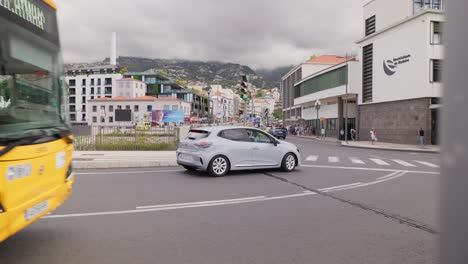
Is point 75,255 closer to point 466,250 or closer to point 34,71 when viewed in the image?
point 34,71

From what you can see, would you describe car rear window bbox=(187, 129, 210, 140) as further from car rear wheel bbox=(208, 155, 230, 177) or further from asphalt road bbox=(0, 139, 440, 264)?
asphalt road bbox=(0, 139, 440, 264)

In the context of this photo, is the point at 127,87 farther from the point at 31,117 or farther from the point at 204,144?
the point at 31,117

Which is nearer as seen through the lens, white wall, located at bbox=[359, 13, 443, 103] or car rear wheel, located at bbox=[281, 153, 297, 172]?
car rear wheel, located at bbox=[281, 153, 297, 172]

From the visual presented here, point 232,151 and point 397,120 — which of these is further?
point 397,120

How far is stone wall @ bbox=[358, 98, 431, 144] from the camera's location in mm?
31595

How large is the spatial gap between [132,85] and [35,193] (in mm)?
100407

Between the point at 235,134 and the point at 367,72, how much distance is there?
116 ft

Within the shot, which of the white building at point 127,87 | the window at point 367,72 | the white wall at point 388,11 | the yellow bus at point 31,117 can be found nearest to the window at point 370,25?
the white wall at point 388,11

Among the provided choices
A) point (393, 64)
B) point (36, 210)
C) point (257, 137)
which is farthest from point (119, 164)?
point (393, 64)

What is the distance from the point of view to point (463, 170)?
1181 mm

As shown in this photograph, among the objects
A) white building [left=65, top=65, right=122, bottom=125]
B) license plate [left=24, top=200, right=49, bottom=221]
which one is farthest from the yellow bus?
white building [left=65, top=65, right=122, bottom=125]

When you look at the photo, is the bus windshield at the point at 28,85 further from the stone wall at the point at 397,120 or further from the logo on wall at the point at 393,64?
the logo on wall at the point at 393,64

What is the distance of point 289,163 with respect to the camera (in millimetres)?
11953

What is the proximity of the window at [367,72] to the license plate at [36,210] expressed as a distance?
1630 inches
